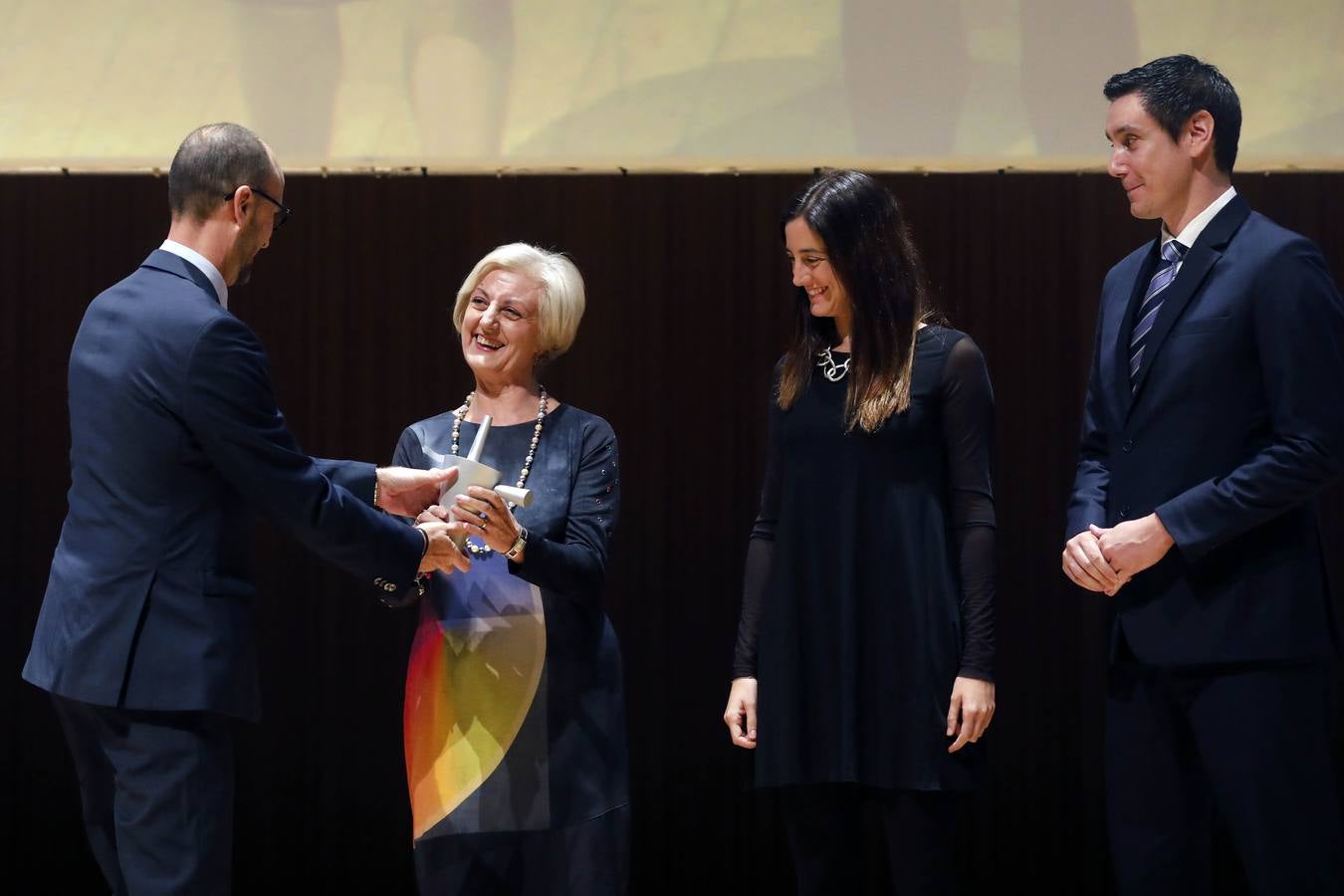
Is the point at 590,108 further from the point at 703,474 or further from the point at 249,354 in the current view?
the point at 249,354

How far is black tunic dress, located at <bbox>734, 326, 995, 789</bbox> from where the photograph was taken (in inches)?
82.3

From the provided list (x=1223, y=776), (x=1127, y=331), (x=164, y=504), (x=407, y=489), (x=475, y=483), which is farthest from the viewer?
(x=407, y=489)

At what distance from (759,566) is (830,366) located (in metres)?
0.34

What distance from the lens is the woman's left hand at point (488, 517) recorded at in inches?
85.2

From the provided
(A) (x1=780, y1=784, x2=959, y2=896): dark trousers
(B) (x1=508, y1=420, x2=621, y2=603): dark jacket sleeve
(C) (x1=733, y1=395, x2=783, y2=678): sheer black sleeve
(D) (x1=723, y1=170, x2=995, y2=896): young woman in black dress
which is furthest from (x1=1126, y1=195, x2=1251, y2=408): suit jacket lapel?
(B) (x1=508, y1=420, x2=621, y2=603): dark jacket sleeve

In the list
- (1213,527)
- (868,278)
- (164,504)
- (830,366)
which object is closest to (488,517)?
(164,504)

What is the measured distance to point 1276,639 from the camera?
1.91m

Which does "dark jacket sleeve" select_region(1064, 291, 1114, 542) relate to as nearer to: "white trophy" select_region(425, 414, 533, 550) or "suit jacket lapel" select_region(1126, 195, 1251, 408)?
"suit jacket lapel" select_region(1126, 195, 1251, 408)

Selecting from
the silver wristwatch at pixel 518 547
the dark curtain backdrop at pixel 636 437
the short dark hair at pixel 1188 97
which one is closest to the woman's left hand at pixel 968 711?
the silver wristwatch at pixel 518 547

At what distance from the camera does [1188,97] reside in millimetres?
2055

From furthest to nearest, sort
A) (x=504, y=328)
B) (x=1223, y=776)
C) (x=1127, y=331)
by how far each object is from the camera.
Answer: (x=504, y=328), (x=1127, y=331), (x=1223, y=776)

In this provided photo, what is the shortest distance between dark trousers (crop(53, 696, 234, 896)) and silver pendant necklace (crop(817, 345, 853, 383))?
104 centimetres

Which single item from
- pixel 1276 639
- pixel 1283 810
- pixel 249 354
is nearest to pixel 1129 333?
pixel 1276 639

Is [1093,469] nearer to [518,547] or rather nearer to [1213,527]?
[1213,527]
